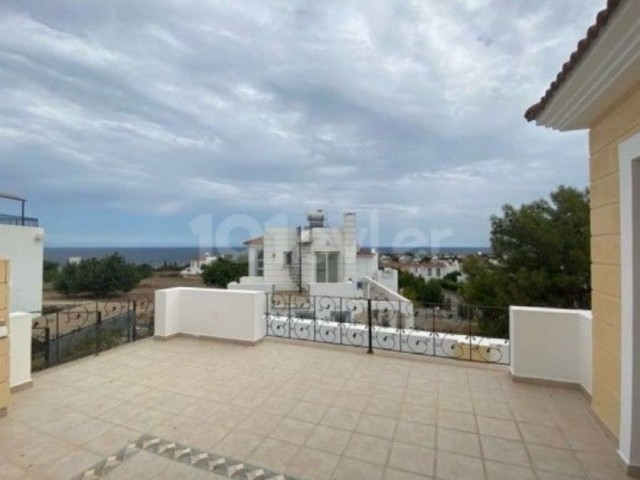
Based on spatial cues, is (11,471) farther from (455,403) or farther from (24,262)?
(24,262)

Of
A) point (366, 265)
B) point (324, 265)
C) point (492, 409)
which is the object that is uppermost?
point (324, 265)

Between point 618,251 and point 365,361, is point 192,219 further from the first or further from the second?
point 618,251

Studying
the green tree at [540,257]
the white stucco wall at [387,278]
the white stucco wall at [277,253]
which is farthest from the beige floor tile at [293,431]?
the white stucco wall at [387,278]

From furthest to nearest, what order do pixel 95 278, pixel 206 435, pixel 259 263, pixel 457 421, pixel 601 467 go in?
pixel 95 278 → pixel 259 263 → pixel 457 421 → pixel 206 435 → pixel 601 467

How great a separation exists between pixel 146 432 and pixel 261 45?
666 centimetres

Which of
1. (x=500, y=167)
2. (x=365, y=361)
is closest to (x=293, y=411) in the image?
(x=365, y=361)

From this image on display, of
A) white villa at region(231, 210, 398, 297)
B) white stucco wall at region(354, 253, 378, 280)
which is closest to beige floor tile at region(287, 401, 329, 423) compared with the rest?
white villa at region(231, 210, 398, 297)

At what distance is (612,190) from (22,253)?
53.5ft

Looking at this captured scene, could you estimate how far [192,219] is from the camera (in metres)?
19.0

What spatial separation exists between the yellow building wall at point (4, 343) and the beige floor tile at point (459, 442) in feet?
13.0

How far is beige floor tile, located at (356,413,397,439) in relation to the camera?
9.61ft

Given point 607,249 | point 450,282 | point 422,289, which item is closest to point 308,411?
point 607,249

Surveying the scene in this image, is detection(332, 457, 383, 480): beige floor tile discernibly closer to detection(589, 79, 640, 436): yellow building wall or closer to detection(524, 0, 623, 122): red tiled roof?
detection(589, 79, 640, 436): yellow building wall

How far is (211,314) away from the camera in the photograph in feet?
19.2
